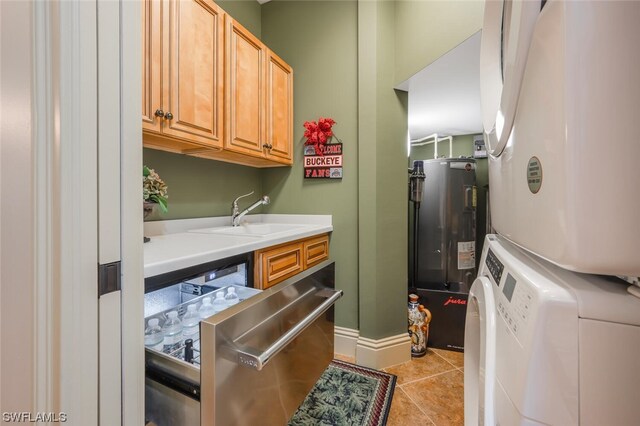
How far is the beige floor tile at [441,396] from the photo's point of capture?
1.33 metres

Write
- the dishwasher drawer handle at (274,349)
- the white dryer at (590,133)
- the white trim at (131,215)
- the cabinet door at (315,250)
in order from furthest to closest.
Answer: the cabinet door at (315,250), the dishwasher drawer handle at (274,349), the white trim at (131,215), the white dryer at (590,133)

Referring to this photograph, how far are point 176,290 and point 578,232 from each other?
1405 mm

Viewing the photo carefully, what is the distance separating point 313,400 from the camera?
56.1 inches

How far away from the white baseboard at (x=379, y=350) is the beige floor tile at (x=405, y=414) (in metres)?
0.28

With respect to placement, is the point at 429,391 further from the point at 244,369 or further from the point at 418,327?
the point at 244,369

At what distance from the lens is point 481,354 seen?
23.2 inches

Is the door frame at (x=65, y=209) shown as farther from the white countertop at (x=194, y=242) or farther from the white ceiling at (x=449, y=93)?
the white ceiling at (x=449, y=93)

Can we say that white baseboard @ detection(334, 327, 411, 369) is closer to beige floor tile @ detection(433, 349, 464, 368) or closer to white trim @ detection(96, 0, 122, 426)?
beige floor tile @ detection(433, 349, 464, 368)

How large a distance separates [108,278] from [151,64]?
3.08 ft

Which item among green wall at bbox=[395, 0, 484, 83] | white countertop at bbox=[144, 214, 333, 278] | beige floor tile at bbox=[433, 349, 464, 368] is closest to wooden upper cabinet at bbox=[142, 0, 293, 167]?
white countertop at bbox=[144, 214, 333, 278]

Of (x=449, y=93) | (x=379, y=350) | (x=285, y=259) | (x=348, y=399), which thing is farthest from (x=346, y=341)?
(x=449, y=93)

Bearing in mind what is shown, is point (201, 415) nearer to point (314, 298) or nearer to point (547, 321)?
point (314, 298)

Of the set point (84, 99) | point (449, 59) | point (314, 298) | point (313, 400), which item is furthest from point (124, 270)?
point (449, 59)

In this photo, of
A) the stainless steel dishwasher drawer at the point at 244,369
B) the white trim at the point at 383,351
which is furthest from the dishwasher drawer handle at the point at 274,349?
the white trim at the point at 383,351
